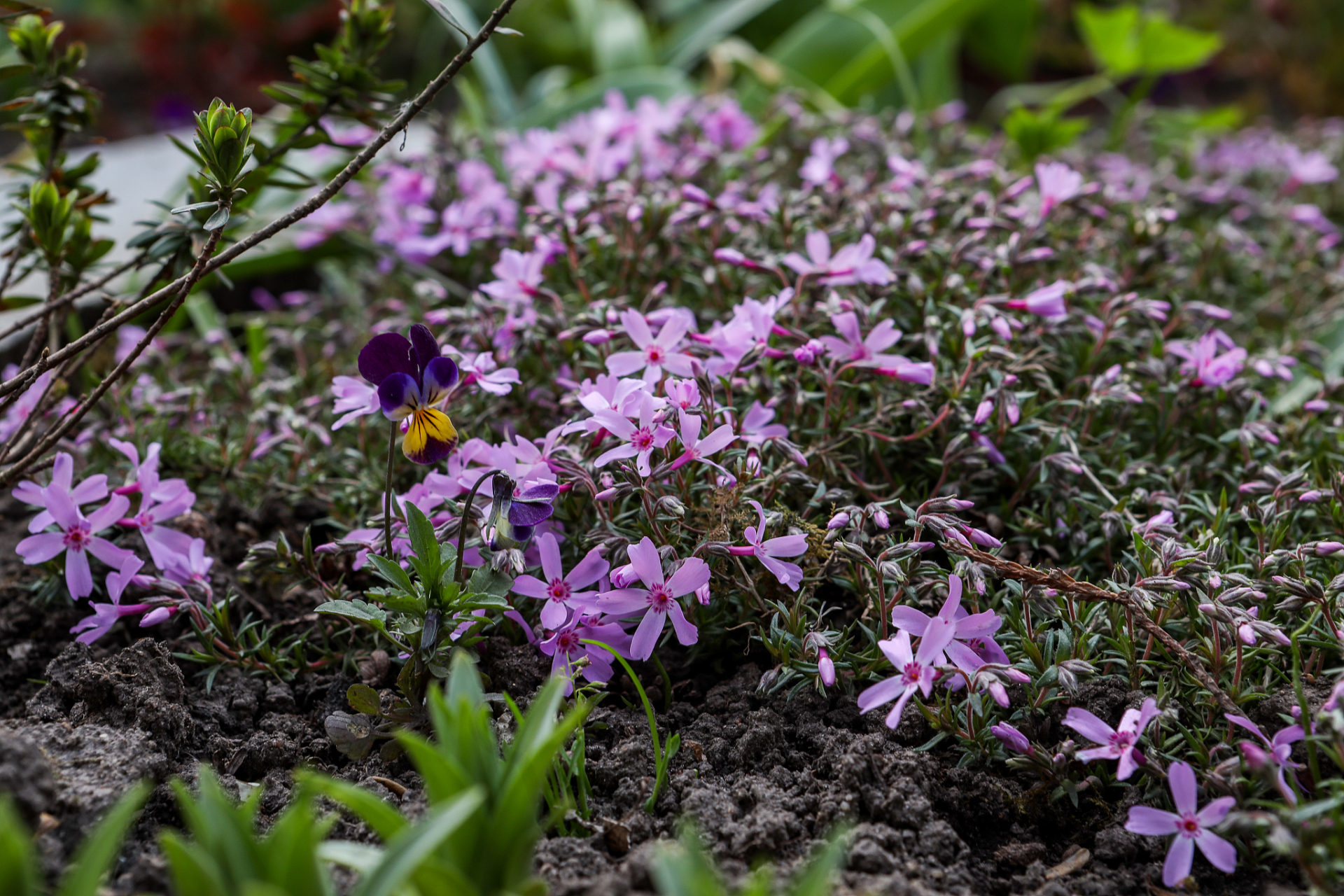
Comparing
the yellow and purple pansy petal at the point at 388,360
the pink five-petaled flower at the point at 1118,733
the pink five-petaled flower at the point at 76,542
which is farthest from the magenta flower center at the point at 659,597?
the pink five-petaled flower at the point at 76,542

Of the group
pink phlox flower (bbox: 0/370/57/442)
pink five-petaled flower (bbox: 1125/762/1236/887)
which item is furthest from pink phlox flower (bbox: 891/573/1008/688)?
pink phlox flower (bbox: 0/370/57/442)

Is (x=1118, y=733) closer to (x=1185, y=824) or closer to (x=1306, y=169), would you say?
(x=1185, y=824)

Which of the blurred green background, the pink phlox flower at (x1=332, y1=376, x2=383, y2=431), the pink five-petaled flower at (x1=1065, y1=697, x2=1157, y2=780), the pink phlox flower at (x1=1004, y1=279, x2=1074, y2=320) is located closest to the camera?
the pink five-petaled flower at (x1=1065, y1=697, x2=1157, y2=780)

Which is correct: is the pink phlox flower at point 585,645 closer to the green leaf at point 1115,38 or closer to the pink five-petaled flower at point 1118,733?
the pink five-petaled flower at point 1118,733

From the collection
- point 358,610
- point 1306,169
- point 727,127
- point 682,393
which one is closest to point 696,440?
point 682,393

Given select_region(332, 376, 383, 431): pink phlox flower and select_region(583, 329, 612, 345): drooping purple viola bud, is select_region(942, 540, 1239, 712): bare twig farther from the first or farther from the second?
select_region(332, 376, 383, 431): pink phlox flower

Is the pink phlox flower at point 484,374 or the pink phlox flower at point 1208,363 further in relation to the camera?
the pink phlox flower at point 1208,363

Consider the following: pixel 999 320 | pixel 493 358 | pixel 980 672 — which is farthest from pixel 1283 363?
pixel 493 358
